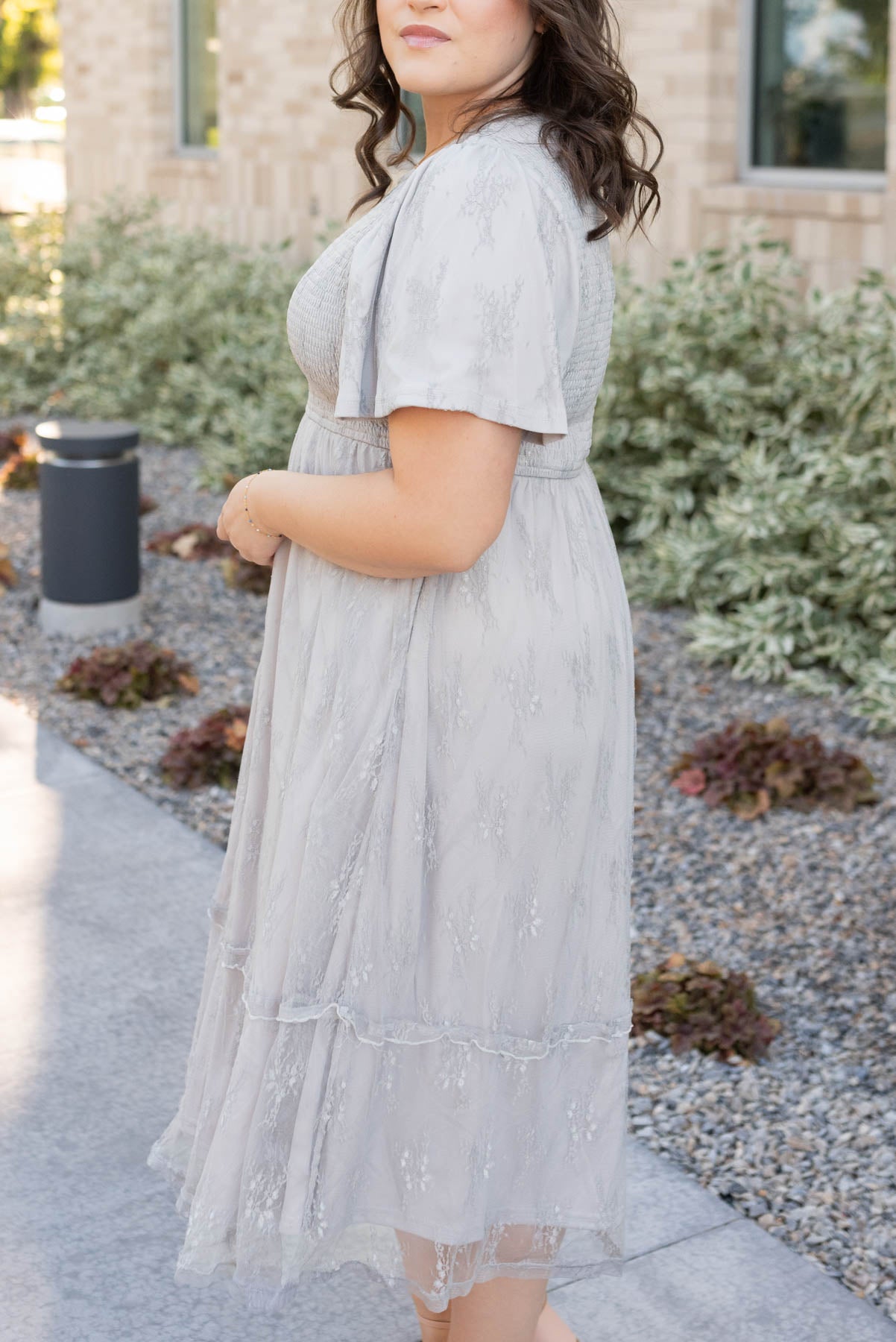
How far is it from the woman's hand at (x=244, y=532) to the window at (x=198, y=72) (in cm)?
1058

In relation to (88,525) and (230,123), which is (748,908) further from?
(230,123)

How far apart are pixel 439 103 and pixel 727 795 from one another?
3.16 meters

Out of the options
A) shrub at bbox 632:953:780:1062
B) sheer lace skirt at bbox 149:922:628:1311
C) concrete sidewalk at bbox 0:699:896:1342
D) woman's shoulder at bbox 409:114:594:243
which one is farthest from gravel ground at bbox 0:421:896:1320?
woman's shoulder at bbox 409:114:594:243

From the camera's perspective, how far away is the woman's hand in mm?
1950

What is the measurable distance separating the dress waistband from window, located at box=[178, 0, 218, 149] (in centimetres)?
1070

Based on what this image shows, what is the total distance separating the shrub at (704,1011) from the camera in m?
3.35

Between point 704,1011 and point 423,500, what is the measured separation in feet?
6.72

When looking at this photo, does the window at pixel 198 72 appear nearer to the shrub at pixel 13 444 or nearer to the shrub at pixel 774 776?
the shrub at pixel 13 444

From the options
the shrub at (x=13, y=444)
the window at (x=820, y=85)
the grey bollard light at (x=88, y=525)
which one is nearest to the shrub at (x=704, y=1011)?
the grey bollard light at (x=88, y=525)

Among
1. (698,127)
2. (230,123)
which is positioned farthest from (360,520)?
(230,123)

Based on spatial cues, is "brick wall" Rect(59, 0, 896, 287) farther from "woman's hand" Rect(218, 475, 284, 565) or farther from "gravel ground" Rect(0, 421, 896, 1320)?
"woman's hand" Rect(218, 475, 284, 565)

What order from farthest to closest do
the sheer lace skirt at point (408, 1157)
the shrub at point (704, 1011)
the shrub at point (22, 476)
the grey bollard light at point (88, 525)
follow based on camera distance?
the shrub at point (22, 476) < the grey bollard light at point (88, 525) < the shrub at point (704, 1011) < the sheer lace skirt at point (408, 1157)

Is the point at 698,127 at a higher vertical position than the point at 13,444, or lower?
higher

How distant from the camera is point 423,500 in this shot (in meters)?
1.67
